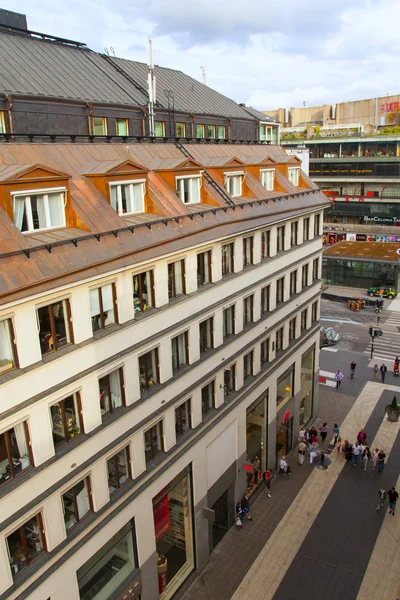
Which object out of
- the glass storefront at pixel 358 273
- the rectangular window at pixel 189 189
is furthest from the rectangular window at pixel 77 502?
the glass storefront at pixel 358 273

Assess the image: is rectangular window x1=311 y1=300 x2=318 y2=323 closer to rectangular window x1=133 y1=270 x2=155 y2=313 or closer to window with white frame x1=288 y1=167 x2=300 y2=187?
window with white frame x1=288 y1=167 x2=300 y2=187

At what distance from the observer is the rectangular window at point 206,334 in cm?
2302

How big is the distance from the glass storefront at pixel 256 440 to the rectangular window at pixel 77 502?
12421 millimetres

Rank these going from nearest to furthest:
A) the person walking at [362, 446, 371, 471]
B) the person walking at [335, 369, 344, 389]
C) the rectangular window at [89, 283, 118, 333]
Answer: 1. the rectangular window at [89, 283, 118, 333]
2. the person walking at [362, 446, 371, 471]
3. the person walking at [335, 369, 344, 389]

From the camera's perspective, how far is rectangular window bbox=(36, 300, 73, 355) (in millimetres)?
14766

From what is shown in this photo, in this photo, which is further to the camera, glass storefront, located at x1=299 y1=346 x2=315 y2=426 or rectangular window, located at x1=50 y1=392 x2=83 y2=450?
glass storefront, located at x1=299 y1=346 x2=315 y2=426

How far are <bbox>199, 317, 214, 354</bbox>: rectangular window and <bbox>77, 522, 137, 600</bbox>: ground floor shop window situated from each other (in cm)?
801

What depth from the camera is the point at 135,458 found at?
18984 mm

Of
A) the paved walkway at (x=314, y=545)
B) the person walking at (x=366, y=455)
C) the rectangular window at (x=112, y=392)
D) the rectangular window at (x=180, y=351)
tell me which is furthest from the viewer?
the person walking at (x=366, y=455)

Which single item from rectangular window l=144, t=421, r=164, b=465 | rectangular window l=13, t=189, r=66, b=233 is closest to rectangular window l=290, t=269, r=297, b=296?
rectangular window l=144, t=421, r=164, b=465

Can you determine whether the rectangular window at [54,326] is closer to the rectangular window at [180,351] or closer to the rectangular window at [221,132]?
the rectangular window at [180,351]

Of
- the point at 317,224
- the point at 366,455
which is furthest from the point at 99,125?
the point at 366,455

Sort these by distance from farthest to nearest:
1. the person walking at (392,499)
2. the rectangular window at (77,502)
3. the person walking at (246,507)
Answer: the person walking at (392,499), the person walking at (246,507), the rectangular window at (77,502)

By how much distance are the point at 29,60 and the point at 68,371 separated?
1651 cm
